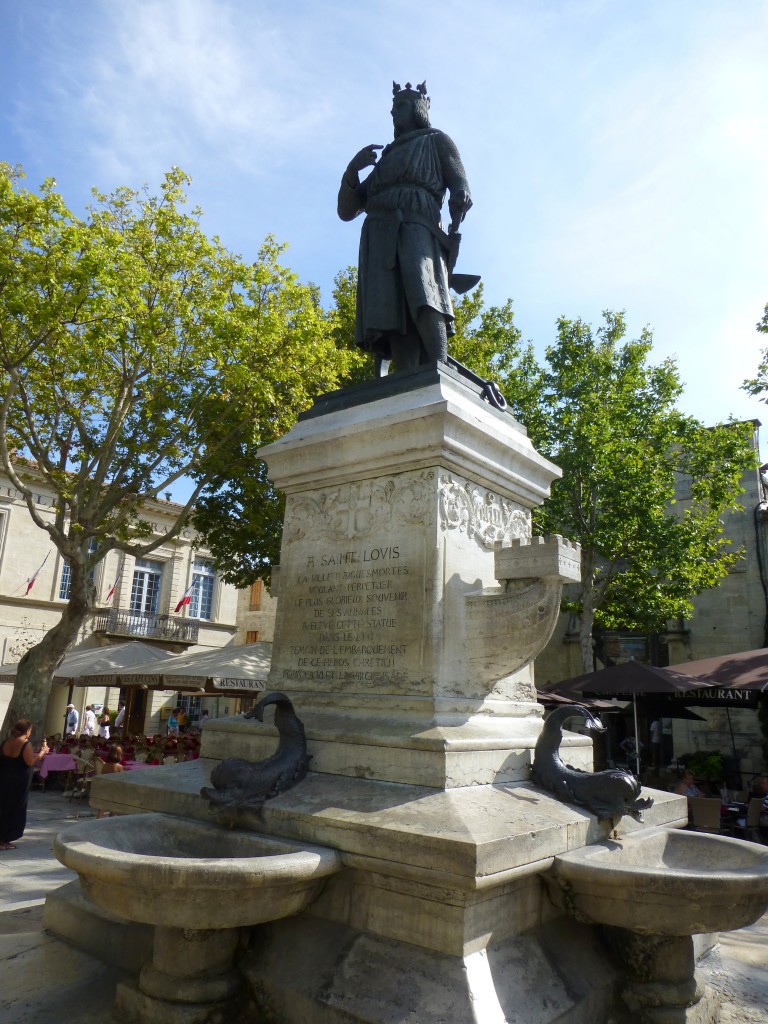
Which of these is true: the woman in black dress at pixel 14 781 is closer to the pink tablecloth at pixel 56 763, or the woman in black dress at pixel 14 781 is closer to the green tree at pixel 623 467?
the pink tablecloth at pixel 56 763

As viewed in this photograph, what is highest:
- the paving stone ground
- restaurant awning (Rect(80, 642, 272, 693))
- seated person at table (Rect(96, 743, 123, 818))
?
restaurant awning (Rect(80, 642, 272, 693))

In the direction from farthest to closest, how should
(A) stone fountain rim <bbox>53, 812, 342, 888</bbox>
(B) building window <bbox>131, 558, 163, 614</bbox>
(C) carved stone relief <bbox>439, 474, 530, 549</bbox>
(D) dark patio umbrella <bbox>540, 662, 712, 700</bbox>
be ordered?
(B) building window <bbox>131, 558, 163, 614</bbox> → (D) dark patio umbrella <bbox>540, 662, 712, 700</bbox> → (C) carved stone relief <bbox>439, 474, 530, 549</bbox> → (A) stone fountain rim <bbox>53, 812, 342, 888</bbox>

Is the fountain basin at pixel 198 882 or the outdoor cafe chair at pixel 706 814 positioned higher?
the fountain basin at pixel 198 882

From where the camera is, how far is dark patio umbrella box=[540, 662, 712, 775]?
11281mm

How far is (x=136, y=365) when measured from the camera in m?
12.6

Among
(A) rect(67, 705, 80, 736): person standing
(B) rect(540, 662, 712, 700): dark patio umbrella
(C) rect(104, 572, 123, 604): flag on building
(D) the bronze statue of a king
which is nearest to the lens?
(D) the bronze statue of a king

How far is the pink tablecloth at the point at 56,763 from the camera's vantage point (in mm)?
13418

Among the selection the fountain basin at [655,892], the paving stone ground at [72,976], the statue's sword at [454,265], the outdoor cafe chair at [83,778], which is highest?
the statue's sword at [454,265]

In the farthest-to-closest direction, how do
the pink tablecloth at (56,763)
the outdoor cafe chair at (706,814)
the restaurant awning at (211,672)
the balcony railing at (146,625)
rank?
the balcony railing at (146,625) < the pink tablecloth at (56,763) < the restaurant awning at (211,672) < the outdoor cafe chair at (706,814)

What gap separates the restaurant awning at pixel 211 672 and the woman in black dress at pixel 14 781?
4.64 m

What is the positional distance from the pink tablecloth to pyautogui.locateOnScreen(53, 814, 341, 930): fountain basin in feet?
38.5

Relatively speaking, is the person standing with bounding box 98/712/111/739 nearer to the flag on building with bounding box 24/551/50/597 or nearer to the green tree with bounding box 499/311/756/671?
the flag on building with bounding box 24/551/50/597

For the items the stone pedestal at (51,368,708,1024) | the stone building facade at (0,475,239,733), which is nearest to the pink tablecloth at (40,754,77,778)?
the stone pedestal at (51,368,708,1024)

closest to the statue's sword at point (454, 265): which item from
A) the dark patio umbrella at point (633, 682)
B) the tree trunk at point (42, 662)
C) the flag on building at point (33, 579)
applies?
the dark patio umbrella at point (633, 682)
